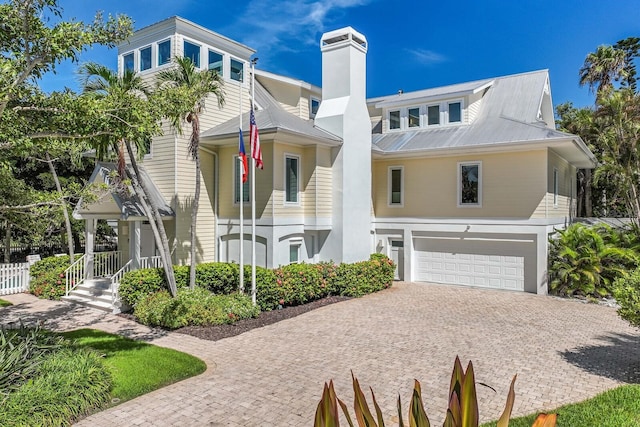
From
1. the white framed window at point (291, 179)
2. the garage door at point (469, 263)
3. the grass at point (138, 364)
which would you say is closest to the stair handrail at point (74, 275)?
the grass at point (138, 364)

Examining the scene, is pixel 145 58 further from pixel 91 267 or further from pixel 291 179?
pixel 91 267

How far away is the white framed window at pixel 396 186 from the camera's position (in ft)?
62.3

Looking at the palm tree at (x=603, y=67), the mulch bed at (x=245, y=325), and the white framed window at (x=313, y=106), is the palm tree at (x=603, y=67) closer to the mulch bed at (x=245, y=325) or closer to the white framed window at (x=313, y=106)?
the white framed window at (x=313, y=106)

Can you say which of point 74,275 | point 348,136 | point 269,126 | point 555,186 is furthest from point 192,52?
point 555,186

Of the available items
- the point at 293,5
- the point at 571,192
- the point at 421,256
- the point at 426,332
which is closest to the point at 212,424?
the point at 426,332

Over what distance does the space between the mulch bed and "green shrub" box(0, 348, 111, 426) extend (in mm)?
3475

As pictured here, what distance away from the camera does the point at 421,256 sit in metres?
18.8

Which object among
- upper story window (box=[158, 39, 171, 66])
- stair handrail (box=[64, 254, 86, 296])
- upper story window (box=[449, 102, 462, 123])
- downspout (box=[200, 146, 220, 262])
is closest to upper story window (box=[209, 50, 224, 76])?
upper story window (box=[158, 39, 171, 66])

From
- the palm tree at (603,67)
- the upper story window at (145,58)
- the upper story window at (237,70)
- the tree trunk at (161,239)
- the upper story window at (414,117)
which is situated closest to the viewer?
the tree trunk at (161,239)

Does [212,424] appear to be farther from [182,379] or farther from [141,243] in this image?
[141,243]

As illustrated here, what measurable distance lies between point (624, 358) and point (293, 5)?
16.6 metres

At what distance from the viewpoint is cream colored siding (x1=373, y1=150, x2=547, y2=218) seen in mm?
16047

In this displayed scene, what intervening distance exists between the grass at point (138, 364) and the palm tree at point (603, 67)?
26.4m

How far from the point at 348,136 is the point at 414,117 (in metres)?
5.47
